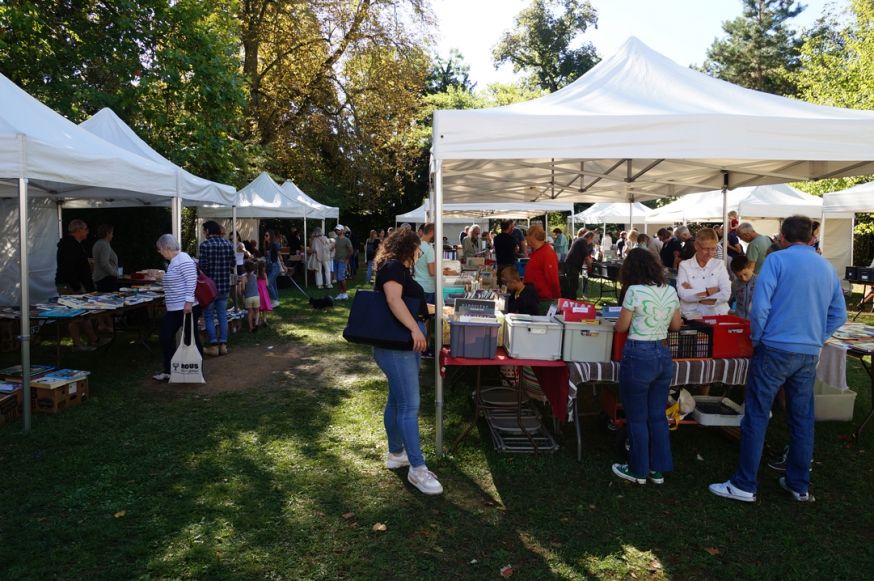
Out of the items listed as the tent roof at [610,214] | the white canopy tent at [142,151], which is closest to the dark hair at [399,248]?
the white canopy tent at [142,151]

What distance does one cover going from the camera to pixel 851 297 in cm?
1367

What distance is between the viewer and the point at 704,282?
531 cm

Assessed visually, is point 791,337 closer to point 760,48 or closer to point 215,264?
point 215,264

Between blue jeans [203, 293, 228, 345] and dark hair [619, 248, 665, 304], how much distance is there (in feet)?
18.0

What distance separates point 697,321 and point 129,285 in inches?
336

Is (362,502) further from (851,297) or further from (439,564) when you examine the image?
(851,297)

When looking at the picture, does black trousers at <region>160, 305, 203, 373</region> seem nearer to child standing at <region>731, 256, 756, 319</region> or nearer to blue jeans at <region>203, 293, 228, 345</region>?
blue jeans at <region>203, 293, 228, 345</region>

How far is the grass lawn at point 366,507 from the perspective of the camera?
10.0ft

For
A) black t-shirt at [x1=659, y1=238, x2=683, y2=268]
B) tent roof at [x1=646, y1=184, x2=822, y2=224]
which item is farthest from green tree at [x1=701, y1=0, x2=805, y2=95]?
black t-shirt at [x1=659, y1=238, x2=683, y2=268]

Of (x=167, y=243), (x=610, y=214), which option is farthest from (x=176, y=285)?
(x=610, y=214)

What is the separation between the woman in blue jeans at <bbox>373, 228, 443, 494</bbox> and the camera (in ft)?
11.8

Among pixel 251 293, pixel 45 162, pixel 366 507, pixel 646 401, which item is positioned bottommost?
pixel 366 507

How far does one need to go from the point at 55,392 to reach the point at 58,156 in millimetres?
2042

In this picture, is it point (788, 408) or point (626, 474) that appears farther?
point (626, 474)
